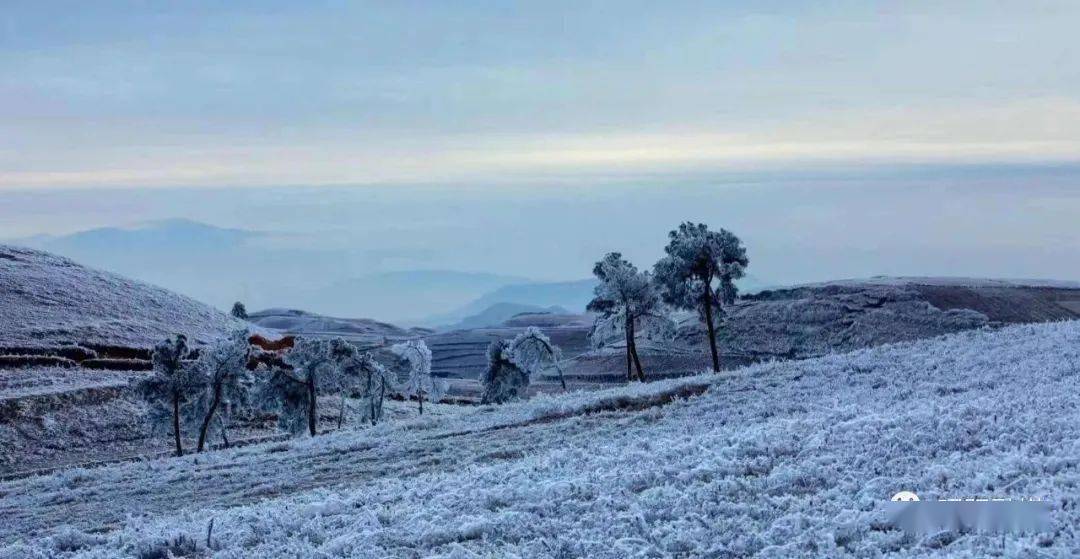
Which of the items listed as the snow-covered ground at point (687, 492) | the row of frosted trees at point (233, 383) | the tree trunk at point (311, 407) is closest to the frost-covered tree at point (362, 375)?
the row of frosted trees at point (233, 383)

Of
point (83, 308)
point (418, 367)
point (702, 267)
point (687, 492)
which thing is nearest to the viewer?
point (687, 492)

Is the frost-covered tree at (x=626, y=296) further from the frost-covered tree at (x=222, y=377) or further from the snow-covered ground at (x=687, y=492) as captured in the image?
the snow-covered ground at (x=687, y=492)

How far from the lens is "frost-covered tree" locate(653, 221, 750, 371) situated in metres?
64.1

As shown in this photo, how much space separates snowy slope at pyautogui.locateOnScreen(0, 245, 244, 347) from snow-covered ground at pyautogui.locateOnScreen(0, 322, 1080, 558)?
79.8m

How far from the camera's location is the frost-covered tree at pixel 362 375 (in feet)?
237

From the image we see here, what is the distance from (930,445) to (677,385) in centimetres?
2589

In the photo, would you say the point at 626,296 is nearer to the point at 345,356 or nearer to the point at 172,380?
the point at 345,356

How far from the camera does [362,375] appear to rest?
7406 centimetres

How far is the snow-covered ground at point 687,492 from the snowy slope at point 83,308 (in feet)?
262

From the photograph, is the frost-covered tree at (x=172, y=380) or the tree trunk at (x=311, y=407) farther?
the frost-covered tree at (x=172, y=380)

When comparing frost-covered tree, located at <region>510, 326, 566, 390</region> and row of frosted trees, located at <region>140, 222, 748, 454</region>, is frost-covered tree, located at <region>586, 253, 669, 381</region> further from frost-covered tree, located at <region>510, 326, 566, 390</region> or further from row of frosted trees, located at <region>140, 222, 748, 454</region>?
frost-covered tree, located at <region>510, 326, 566, 390</region>

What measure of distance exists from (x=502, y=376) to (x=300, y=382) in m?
16.5

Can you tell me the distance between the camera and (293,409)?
70438 millimetres

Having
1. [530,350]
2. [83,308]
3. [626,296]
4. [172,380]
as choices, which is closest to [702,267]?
[626,296]
